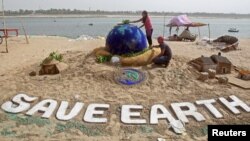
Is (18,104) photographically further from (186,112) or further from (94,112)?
(186,112)

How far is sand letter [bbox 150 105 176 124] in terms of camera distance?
7762 mm

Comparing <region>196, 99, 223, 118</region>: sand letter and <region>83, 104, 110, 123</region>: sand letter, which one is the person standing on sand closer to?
<region>196, 99, 223, 118</region>: sand letter

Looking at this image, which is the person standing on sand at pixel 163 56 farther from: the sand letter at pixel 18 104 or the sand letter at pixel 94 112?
the sand letter at pixel 18 104

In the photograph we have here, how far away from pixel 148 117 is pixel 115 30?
163 inches

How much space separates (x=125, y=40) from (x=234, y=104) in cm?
405

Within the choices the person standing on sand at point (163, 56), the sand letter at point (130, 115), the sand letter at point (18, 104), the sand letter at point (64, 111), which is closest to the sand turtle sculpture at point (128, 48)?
the person standing on sand at point (163, 56)

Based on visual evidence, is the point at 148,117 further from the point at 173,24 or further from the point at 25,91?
the point at 173,24

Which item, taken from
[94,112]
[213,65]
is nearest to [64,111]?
[94,112]

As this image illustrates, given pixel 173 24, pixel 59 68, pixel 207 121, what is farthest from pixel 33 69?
pixel 173 24

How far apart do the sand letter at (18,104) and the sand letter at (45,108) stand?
230mm

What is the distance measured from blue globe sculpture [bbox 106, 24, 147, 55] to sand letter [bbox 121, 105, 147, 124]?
3001 millimetres

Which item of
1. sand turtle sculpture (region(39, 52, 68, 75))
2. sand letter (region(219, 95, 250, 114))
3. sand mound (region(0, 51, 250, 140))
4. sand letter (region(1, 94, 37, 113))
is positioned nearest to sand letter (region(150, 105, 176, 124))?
sand mound (region(0, 51, 250, 140))

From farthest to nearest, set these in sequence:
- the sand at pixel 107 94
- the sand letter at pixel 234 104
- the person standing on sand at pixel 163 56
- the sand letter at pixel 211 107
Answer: the person standing on sand at pixel 163 56 < the sand letter at pixel 234 104 < the sand letter at pixel 211 107 < the sand at pixel 107 94

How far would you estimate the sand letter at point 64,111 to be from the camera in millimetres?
7840
